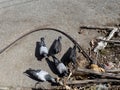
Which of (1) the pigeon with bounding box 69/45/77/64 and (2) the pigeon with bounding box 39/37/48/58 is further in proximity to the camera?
(2) the pigeon with bounding box 39/37/48/58

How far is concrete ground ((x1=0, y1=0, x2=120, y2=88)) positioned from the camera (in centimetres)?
886

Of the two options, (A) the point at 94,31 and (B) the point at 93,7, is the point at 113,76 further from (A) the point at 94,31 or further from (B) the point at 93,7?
(B) the point at 93,7

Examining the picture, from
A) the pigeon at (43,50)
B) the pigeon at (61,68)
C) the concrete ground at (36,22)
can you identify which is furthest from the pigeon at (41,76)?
the pigeon at (43,50)

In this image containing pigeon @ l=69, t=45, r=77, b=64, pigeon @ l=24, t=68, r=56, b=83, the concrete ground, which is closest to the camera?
pigeon @ l=24, t=68, r=56, b=83

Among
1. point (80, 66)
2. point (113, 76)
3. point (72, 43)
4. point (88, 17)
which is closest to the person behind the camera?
point (113, 76)

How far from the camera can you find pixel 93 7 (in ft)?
33.4

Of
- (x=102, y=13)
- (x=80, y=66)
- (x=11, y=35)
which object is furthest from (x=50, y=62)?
(x=102, y=13)

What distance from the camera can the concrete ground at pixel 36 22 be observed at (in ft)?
29.1

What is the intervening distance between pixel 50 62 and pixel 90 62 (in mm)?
840

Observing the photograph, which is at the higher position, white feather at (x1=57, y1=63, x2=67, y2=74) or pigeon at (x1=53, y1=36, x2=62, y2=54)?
pigeon at (x1=53, y1=36, x2=62, y2=54)

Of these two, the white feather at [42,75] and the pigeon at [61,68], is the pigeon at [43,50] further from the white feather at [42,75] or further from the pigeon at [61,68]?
the white feather at [42,75]

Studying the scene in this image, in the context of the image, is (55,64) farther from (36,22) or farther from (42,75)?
(36,22)

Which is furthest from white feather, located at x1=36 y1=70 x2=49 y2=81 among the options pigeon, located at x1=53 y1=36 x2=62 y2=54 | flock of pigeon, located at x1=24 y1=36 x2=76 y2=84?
pigeon, located at x1=53 y1=36 x2=62 y2=54

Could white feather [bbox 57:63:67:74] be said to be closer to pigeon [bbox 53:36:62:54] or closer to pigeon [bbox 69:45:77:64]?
pigeon [bbox 69:45:77:64]
